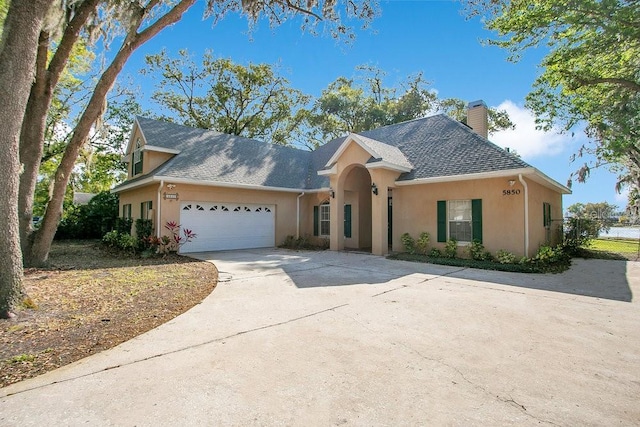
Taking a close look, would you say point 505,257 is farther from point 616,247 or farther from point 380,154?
point 616,247

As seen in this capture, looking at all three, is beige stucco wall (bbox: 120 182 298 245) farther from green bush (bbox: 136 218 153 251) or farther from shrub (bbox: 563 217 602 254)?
shrub (bbox: 563 217 602 254)

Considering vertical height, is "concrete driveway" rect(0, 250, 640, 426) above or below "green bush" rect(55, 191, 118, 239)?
below

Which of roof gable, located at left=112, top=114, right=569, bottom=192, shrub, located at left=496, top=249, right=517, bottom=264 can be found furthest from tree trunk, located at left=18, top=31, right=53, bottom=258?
shrub, located at left=496, top=249, right=517, bottom=264

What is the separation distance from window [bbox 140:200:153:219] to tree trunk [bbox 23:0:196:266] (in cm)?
444

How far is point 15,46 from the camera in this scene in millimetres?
4945

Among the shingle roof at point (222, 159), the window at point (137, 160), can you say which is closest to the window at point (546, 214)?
the shingle roof at point (222, 159)

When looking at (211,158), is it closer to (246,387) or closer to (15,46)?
(15,46)

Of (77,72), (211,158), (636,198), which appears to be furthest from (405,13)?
(636,198)

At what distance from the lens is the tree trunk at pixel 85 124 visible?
841cm

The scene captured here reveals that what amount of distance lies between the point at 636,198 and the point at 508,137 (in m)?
15.5

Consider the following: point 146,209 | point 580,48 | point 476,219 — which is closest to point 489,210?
point 476,219

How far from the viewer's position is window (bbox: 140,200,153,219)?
43.9 feet

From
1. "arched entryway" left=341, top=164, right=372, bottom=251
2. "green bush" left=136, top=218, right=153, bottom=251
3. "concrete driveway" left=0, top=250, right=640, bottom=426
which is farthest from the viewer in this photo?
"arched entryway" left=341, top=164, right=372, bottom=251

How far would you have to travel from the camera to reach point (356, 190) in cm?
1463
